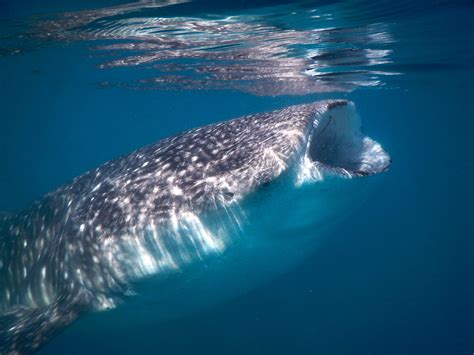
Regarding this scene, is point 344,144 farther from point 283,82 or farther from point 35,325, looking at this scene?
point 283,82

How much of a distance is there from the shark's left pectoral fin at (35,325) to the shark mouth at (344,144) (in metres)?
3.69

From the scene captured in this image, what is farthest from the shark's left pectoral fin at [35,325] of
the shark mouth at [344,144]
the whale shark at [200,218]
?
the shark mouth at [344,144]

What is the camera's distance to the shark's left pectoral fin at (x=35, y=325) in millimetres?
4495

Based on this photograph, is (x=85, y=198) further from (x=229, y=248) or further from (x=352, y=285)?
(x=352, y=285)

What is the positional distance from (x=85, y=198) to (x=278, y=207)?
342 cm

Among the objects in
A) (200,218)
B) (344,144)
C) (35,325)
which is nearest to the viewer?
(200,218)

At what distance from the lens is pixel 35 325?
488cm

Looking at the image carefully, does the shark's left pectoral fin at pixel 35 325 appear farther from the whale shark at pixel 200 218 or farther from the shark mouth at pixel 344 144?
the shark mouth at pixel 344 144

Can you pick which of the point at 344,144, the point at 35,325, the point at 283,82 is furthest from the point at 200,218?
the point at 283,82

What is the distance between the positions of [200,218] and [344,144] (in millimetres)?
2404

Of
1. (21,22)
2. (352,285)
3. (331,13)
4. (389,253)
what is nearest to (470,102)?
(389,253)

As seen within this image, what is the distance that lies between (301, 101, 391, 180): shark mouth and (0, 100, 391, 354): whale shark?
0.02 metres

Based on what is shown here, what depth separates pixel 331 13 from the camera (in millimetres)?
10711

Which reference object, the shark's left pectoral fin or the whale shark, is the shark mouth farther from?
the shark's left pectoral fin
